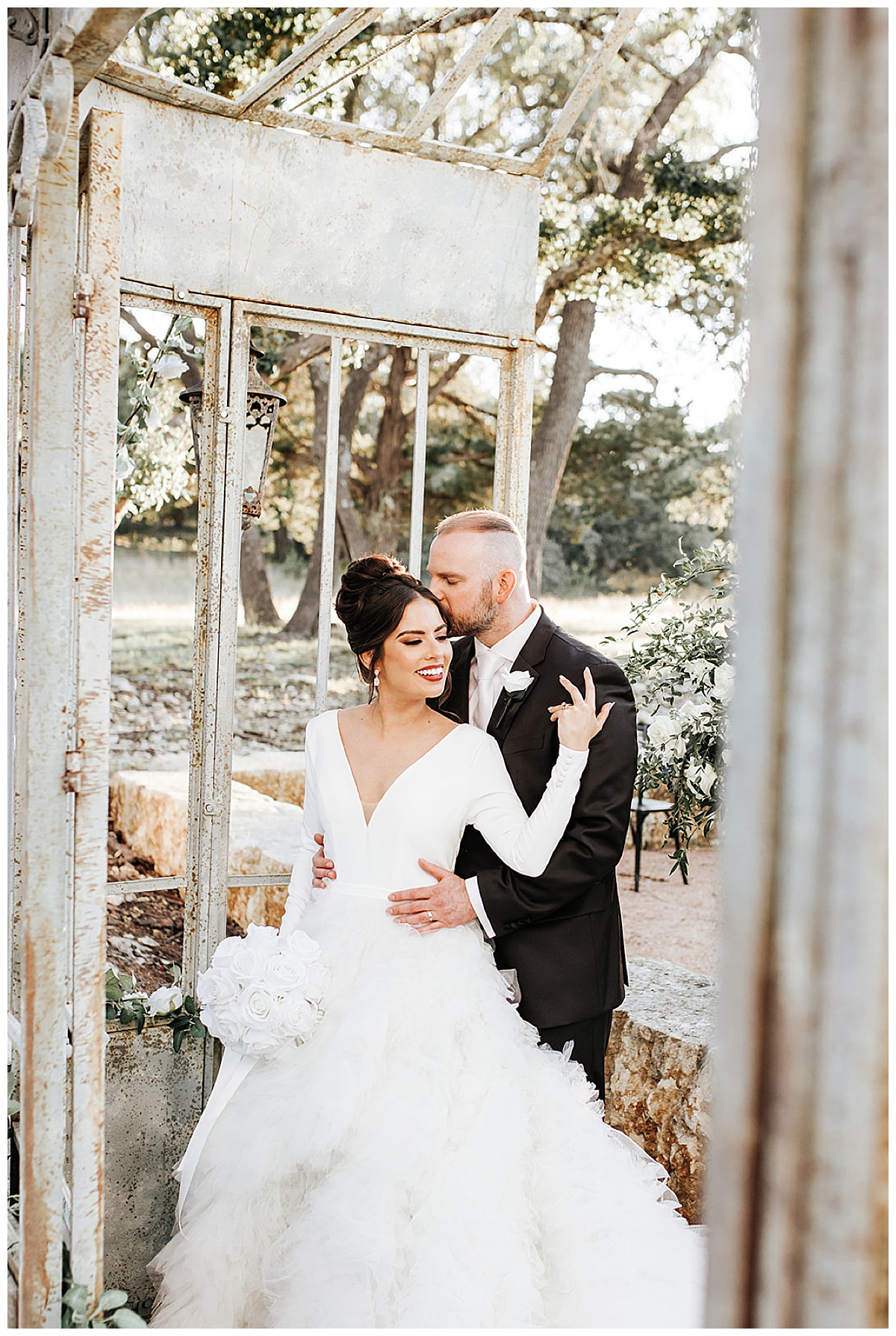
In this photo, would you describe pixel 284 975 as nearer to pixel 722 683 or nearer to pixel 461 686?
pixel 461 686

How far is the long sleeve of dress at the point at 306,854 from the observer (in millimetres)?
2826

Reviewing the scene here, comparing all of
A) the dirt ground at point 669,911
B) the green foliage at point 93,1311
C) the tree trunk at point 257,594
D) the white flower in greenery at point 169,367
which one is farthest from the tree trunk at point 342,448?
the green foliage at point 93,1311

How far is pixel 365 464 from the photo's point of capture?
1052cm

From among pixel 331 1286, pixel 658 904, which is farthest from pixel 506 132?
pixel 331 1286

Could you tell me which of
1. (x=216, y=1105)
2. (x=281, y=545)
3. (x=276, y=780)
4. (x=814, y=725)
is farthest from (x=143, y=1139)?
(x=281, y=545)

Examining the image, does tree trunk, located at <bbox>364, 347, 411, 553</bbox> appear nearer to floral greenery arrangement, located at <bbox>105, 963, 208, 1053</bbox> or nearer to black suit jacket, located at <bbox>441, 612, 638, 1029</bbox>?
black suit jacket, located at <bbox>441, 612, 638, 1029</bbox>

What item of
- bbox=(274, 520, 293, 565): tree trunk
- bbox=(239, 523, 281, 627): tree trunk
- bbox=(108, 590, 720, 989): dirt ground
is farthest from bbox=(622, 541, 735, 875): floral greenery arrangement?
bbox=(274, 520, 293, 565): tree trunk

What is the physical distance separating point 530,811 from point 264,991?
876 millimetres

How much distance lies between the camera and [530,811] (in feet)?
9.53

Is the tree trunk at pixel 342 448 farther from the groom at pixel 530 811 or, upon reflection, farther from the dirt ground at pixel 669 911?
the groom at pixel 530 811

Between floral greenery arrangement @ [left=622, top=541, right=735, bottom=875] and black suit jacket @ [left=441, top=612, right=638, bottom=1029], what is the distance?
277 millimetres

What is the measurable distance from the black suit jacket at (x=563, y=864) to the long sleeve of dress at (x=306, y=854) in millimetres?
397

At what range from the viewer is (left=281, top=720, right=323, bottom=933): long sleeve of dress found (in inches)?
111

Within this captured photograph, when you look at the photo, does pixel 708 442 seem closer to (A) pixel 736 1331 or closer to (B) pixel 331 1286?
(B) pixel 331 1286
